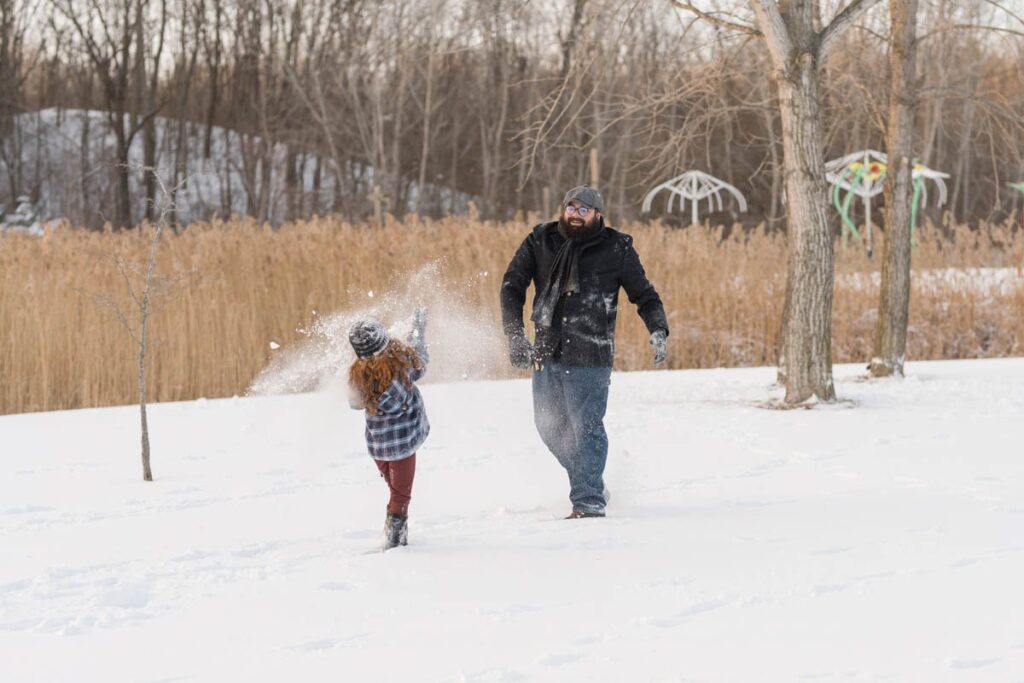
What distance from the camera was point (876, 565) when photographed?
183 inches

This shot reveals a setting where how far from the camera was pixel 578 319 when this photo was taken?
18.3 ft

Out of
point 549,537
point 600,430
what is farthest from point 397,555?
point 600,430

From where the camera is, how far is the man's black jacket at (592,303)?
220 inches

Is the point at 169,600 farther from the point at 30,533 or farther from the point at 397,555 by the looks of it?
the point at 30,533

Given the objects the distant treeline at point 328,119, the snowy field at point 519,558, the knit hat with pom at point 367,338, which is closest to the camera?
the snowy field at point 519,558

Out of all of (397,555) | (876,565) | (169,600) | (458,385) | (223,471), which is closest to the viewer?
(169,600)

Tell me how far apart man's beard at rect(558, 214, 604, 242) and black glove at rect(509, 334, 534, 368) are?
19.5 inches

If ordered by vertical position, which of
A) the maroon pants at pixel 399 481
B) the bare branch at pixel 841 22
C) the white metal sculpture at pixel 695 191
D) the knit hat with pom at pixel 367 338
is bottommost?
the maroon pants at pixel 399 481

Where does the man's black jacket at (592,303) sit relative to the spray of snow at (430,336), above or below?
above

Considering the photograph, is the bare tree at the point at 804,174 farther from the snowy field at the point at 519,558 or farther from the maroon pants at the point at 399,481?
the maroon pants at the point at 399,481

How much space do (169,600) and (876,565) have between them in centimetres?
255

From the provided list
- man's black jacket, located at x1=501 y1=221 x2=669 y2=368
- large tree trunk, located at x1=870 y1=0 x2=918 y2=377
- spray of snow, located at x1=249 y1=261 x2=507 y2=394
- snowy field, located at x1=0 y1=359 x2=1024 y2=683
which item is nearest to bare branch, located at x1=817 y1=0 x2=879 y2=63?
large tree trunk, located at x1=870 y1=0 x2=918 y2=377

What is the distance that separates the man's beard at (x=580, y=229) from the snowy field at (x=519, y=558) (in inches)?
49.5

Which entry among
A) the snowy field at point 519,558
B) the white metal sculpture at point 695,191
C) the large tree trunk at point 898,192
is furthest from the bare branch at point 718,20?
the white metal sculpture at point 695,191
